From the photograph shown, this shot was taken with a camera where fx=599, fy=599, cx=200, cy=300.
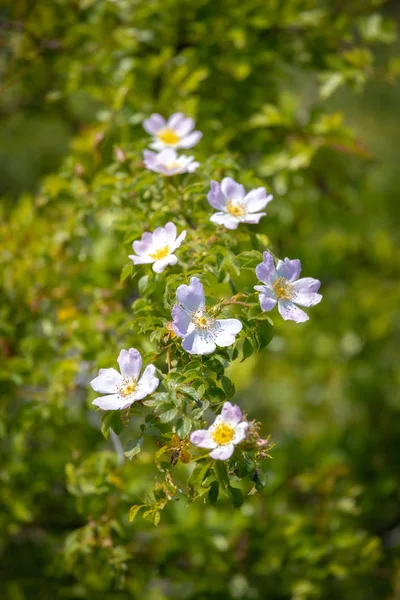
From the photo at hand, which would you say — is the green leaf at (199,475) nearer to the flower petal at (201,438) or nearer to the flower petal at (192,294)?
the flower petal at (201,438)

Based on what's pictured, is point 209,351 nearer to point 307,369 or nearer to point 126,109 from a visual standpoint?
point 126,109

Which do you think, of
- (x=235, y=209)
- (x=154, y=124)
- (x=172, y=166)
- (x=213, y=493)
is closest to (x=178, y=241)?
(x=235, y=209)

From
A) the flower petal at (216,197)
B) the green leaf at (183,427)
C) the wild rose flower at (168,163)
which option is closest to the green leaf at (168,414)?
the green leaf at (183,427)

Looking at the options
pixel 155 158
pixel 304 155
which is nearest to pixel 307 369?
pixel 304 155

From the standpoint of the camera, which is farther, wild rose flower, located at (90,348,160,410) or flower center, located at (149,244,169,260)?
flower center, located at (149,244,169,260)

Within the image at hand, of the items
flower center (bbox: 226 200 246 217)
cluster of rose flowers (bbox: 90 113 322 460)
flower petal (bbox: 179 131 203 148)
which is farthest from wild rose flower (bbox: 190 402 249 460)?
flower petal (bbox: 179 131 203 148)

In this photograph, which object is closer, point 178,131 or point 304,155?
point 178,131

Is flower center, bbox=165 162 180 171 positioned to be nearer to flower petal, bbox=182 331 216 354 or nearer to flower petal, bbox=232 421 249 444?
flower petal, bbox=182 331 216 354
